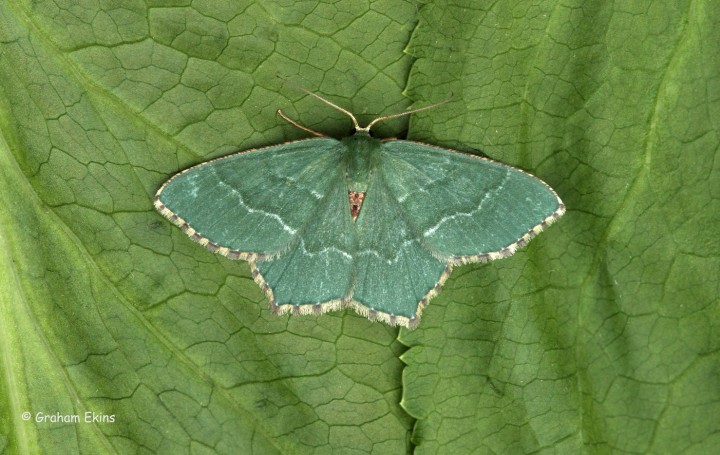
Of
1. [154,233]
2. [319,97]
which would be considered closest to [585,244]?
[319,97]

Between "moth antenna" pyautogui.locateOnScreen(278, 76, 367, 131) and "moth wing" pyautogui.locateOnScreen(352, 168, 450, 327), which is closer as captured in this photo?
"moth wing" pyautogui.locateOnScreen(352, 168, 450, 327)

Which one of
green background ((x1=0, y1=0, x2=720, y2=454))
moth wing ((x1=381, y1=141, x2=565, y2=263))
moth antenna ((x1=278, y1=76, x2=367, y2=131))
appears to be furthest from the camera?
moth antenna ((x1=278, y1=76, x2=367, y2=131))

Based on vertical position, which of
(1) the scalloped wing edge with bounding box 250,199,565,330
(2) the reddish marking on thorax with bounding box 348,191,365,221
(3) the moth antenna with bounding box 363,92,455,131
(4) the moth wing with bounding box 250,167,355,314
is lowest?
(1) the scalloped wing edge with bounding box 250,199,565,330

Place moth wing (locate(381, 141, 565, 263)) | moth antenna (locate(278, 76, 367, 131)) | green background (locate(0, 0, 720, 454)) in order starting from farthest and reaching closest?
1. moth antenna (locate(278, 76, 367, 131))
2. green background (locate(0, 0, 720, 454))
3. moth wing (locate(381, 141, 565, 263))

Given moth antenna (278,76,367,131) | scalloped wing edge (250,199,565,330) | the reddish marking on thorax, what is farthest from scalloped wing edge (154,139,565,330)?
the reddish marking on thorax

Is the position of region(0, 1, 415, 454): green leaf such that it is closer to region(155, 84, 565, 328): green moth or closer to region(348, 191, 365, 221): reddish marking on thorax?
region(155, 84, 565, 328): green moth

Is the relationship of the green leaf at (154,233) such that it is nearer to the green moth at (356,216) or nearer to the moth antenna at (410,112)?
the moth antenna at (410,112)

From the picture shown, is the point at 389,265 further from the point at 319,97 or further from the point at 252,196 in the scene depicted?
the point at 319,97

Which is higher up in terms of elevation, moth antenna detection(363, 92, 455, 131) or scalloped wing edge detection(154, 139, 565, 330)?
moth antenna detection(363, 92, 455, 131)
